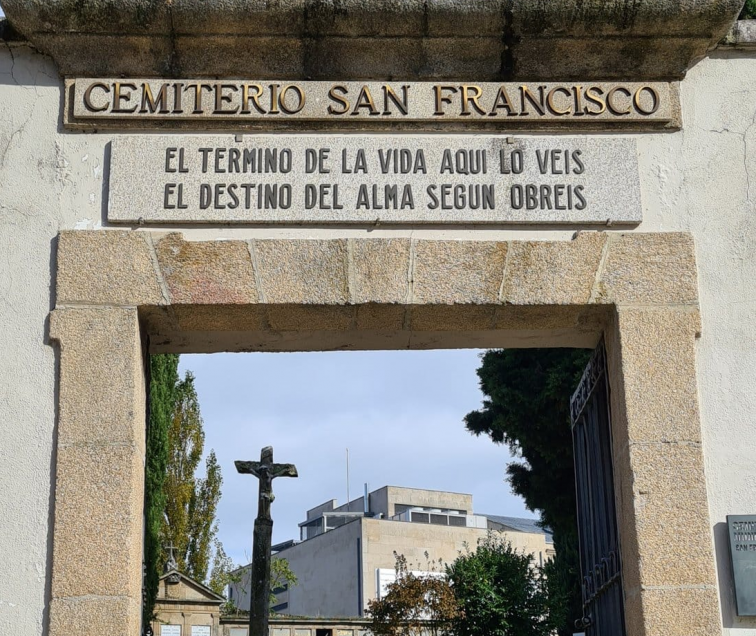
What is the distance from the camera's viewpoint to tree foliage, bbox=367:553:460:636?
20406mm

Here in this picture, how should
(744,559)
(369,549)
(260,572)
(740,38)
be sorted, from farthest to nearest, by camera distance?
(369,549), (260,572), (740,38), (744,559)

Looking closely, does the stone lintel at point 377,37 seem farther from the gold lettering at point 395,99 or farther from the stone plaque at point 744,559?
the stone plaque at point 744,559

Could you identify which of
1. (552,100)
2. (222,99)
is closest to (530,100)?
(552,100)

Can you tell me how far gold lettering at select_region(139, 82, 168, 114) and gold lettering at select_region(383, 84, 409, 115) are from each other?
111 cm

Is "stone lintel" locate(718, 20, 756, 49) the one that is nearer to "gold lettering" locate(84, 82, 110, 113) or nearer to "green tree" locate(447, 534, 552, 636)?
"gold lettering" locate(84, 82, 110, 113)

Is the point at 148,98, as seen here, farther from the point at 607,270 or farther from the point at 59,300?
the point at 607,270

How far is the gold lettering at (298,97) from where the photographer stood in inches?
221

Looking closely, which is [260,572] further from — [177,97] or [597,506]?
[177,97]

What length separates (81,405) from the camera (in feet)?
16.9

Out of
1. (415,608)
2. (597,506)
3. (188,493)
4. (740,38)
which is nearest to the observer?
(740,38)

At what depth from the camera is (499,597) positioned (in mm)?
18938

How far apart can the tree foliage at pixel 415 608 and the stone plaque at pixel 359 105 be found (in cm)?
1554

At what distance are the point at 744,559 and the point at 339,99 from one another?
2951 millimetres

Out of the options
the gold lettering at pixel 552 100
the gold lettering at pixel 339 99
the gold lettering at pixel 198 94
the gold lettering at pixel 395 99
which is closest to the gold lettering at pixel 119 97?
the gold lettering at pixel 198 94
